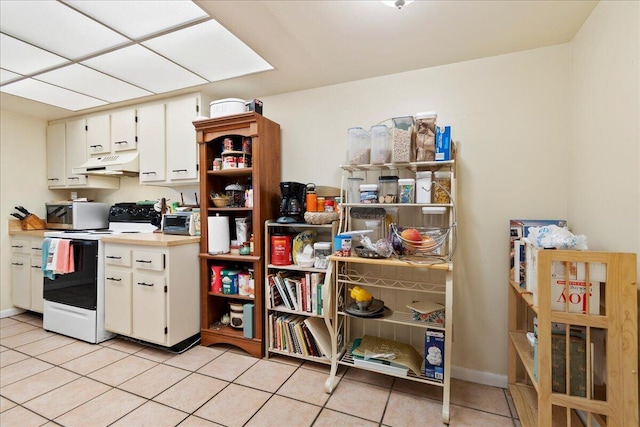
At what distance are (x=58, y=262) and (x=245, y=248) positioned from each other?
5.68 feet

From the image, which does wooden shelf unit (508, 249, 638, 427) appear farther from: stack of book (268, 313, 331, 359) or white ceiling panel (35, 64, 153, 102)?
white ceiling panel (35, 64, 153, 102)

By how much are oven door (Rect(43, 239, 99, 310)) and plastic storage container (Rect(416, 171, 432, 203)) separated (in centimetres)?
268

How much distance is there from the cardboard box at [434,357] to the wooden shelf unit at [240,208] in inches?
48.5

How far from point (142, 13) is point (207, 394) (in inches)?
88.3

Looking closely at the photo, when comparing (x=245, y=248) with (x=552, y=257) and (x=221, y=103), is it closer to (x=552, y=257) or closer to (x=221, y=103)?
(x=221, y=103)

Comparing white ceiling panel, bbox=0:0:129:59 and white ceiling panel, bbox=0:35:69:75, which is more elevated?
white ceiling panel, bbox=0:35:69:75

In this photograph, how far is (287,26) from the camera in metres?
1.63

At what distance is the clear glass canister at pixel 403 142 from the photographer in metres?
1.74

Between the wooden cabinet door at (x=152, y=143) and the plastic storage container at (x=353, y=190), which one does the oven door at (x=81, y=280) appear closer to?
the wooden cabinet door at (x=152, y=143)

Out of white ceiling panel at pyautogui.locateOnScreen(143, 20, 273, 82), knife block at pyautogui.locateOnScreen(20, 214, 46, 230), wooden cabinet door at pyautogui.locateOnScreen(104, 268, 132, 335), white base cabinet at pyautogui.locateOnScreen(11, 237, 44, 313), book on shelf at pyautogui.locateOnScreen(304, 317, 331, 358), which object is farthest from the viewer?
knife block at pyautogui.locateOnScreen(20, 214, 46, 230)

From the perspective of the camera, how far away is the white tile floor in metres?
1.56

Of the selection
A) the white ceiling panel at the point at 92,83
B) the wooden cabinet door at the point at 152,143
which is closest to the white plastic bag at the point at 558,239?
the wooden cabinet door at the point at 152,143

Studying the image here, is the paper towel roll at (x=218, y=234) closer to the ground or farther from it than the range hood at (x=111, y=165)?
closer to the ground

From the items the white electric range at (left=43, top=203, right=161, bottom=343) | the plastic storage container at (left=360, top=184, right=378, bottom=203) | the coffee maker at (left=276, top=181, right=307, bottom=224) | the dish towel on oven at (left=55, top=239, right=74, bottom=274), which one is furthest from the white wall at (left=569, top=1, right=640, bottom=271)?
the dish towel on oven at (left=55, top=239, right=74, bottom=274)
